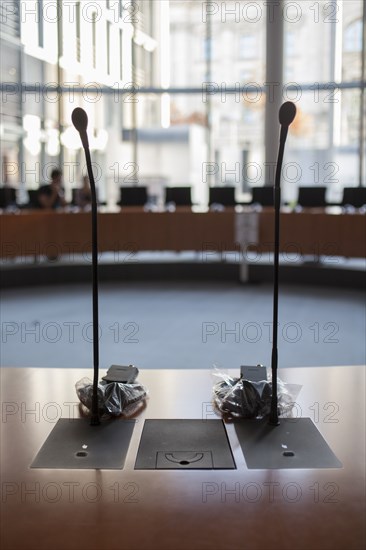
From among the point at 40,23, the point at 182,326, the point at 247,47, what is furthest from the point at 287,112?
the point at 40,23

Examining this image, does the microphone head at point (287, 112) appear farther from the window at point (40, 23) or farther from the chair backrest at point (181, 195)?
the window at point (40, 23)

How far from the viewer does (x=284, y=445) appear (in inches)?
57.5

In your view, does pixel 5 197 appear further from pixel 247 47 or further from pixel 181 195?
pixel 247 47

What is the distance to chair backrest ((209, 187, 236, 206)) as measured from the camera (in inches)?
334

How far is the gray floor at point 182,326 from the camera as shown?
Result: 4230 mm

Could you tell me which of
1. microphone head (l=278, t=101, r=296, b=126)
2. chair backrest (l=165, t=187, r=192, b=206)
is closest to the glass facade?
chair backrest (l=165, t=187, r=192, b=206)

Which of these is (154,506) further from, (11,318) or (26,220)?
(26,220)

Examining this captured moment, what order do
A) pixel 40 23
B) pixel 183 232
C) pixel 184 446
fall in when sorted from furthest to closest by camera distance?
pixel 40 23
pixel 183 232
pixel 184 446

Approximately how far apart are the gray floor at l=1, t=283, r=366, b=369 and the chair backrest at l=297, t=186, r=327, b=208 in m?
1.92

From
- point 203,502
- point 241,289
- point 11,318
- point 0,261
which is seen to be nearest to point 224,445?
point 203,502

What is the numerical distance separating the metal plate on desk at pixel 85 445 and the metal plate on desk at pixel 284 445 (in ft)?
0.92

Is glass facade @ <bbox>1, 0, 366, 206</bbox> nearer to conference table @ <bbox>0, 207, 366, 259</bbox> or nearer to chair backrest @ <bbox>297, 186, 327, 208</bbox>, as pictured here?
chair backrest @ <bbox>297, 186, 327, 208</bbox>

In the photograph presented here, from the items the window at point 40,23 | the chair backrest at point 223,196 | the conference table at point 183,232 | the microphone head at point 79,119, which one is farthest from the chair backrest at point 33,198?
the microphone head at point 79,119

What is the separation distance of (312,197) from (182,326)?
12.8 ft
